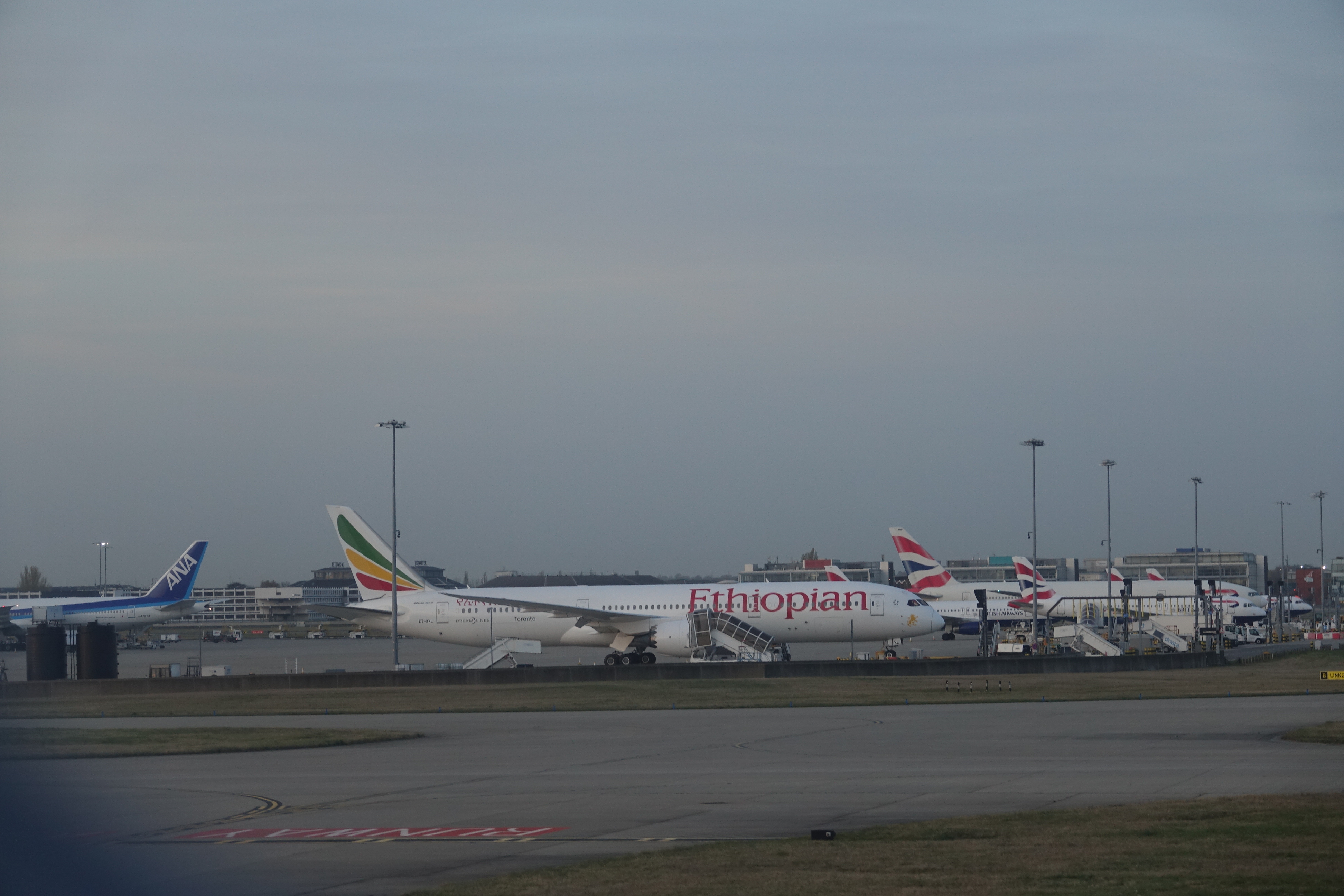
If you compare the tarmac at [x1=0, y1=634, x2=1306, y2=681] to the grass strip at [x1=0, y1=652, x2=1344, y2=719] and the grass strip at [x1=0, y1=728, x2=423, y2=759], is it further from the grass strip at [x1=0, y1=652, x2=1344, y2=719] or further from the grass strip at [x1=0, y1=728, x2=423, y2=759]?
the grass strip at [x1=0, y1=728, x2=423, y2=759]

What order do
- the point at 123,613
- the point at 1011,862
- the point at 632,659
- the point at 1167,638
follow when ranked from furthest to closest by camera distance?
the point at 123,613 < the point at 1167,638 < the point at 632,659 < the point at 1011,862

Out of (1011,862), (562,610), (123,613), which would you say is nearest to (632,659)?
(562,610)

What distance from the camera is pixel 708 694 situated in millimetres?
44375

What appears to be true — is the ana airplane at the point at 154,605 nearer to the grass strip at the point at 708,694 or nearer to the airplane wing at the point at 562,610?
the airplane wing at the point at 562,610

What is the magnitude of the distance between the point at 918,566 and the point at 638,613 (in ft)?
205

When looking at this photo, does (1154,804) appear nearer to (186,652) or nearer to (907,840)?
(907,840)

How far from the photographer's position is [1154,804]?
56.9ft

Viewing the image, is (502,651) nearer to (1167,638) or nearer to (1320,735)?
(1167,638)

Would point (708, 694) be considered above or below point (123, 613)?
above

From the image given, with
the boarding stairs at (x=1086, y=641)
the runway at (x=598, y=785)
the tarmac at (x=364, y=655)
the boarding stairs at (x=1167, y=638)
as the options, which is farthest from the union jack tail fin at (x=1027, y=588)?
the runway at (x=598, y=785)

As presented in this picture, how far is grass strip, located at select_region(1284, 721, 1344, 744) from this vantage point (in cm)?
2506

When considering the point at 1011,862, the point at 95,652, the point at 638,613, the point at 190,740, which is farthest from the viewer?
the point at 638,613

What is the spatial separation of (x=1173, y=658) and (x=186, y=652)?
230 feet

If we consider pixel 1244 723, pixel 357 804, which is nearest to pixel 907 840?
pixel 357 804
